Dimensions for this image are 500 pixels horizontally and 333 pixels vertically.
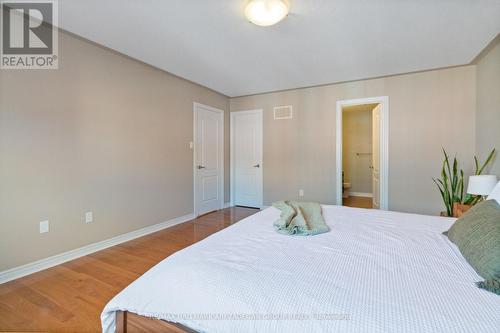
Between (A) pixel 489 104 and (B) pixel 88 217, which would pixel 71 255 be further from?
(A) pixel 489 104

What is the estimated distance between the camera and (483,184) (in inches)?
85.1

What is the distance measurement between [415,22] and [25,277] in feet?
14.3

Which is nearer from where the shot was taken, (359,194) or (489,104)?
(489,104)

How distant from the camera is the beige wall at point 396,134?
3.26 m

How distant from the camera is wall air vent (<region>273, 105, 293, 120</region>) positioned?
14.4ft

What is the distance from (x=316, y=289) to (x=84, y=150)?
2738mm

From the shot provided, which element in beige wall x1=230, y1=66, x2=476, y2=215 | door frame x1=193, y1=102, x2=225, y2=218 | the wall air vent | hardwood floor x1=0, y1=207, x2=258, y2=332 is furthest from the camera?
the wall air vent

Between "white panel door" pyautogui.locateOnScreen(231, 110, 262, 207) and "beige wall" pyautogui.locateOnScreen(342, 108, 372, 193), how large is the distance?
290cm

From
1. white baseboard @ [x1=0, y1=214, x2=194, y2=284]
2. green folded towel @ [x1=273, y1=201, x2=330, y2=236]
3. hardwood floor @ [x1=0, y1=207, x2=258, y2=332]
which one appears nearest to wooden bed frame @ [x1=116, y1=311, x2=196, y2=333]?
hardwood floor @ [x1=0, y1=207, x2=258, y2=332]

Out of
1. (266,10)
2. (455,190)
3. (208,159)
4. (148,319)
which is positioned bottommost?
(148,319)

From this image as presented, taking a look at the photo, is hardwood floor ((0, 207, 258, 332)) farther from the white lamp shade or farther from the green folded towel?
the white lamp shade

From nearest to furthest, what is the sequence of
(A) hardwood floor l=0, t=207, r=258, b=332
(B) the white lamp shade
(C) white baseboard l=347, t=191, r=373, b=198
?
1. (A) hardwood floor l=0, t=207, r=258, b=332
2. (B) the white lamp shade
3. (C) white baseboard l=347, t=191, r=373, b=198

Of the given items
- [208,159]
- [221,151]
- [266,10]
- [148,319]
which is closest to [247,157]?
[221,151]

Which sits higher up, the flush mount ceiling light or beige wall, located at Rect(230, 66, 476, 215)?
the flush mount ceiling light
